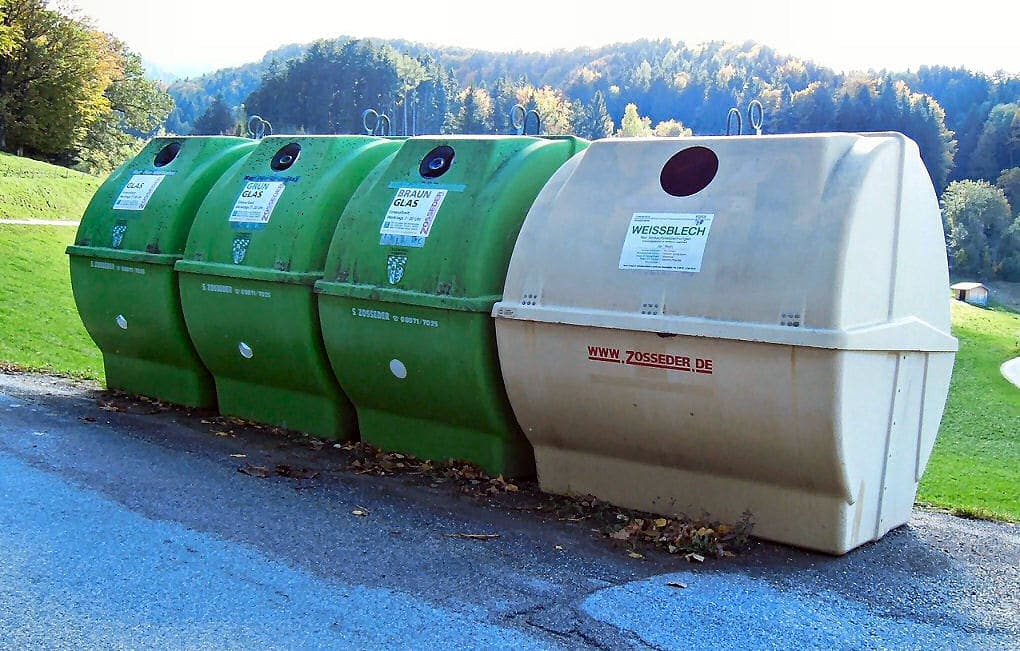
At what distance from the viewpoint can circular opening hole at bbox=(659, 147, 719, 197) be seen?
4738 mm

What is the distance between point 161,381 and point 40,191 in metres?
23.4

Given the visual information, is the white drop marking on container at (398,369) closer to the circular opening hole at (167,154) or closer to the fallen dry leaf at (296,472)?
the fallen dry leaf at (296,472)

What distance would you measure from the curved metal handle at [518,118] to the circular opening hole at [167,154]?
108 inches

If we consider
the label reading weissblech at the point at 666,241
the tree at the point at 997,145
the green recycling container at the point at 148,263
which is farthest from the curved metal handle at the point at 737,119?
the tree at the point at 997,145

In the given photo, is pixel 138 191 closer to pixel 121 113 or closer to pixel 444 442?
pixel 444 442

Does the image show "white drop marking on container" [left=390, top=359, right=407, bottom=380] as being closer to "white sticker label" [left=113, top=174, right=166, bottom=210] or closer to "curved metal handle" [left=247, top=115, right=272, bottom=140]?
"white sticker label" [left=113, top=174, right=166, bottom=210]

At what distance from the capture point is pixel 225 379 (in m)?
7.08

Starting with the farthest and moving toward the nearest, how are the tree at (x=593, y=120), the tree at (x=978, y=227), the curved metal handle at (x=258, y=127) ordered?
the tree at (x=978, y=227)
the tree at (x=593, y=120)
the curved metal handle at (x=258, y=127)

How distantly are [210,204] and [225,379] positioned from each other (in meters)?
1.16

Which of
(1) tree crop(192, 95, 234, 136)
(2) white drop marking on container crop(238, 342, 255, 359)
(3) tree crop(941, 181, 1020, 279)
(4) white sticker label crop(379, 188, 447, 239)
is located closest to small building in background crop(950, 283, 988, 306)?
(3) tree crop(941, 181, 1020, 279)

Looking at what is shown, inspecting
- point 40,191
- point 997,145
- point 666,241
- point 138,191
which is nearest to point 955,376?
point 40,191

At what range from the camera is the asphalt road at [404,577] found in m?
3.59

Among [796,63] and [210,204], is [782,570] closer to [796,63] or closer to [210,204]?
[210,204]

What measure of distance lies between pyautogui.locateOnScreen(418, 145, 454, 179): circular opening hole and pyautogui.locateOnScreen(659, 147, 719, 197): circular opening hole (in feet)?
4.78
